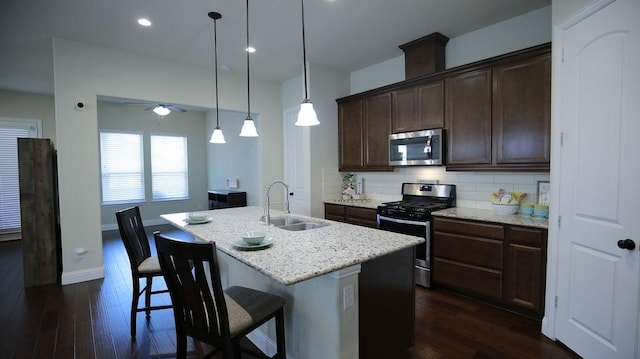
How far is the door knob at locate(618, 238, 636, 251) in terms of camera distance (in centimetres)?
172

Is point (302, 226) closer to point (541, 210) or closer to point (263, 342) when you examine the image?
point (263, 342)

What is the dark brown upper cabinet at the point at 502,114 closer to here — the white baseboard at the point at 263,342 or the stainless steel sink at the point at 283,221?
the stainless steel sink at the point at 283,221

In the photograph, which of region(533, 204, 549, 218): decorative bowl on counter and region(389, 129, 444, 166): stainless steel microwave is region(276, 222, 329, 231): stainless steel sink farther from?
region(533, 204, 549, 218): decorative bowl on counter

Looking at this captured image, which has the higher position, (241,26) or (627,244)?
(241,26)

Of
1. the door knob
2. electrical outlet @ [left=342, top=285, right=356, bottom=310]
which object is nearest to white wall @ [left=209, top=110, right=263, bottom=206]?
electrical outlet @ [left=342, top=285, right=356, bottom=310]

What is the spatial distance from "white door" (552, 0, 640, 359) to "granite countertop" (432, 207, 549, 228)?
350mm

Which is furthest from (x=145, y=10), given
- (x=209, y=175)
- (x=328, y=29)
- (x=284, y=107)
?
(x=209, y=175)

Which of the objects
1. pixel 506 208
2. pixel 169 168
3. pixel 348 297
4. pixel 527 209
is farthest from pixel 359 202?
pixel 169 168

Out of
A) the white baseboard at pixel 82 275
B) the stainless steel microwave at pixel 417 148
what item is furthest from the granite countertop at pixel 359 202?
the white baseboard at pixel 82 275

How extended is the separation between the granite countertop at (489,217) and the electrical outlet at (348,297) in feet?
6.06

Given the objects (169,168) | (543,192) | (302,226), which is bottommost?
(302,226)

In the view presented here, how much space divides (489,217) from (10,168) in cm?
817

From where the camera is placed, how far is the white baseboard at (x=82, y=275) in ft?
11.9

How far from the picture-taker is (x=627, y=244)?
5.71ft
